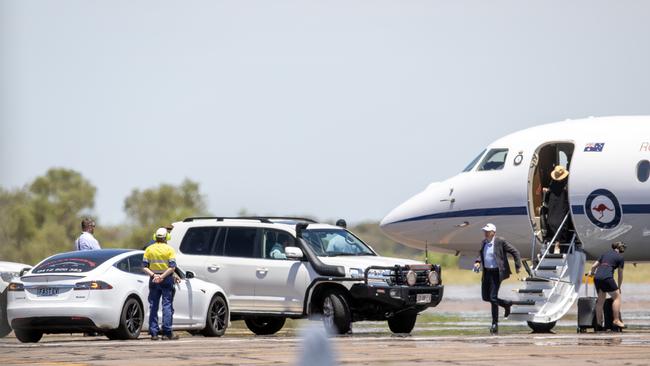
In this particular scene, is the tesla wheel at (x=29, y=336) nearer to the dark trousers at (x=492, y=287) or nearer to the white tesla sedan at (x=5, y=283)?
the white tesla sedan at (x=5, y=283)

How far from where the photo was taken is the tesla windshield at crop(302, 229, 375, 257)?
2469cm

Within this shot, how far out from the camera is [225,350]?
18438 mm

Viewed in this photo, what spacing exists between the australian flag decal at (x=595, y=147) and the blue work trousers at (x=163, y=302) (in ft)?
32.2

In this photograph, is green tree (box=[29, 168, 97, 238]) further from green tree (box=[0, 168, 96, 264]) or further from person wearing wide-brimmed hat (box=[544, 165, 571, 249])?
person wearing wide-brimmed hat (box=[544, 165, 571, 249])

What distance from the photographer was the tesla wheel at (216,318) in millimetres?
23297

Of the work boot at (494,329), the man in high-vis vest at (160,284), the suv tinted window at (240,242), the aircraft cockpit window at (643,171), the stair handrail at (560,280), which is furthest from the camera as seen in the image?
the aircraft cockpit window at (643,171)

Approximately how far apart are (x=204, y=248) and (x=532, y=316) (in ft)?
20.0

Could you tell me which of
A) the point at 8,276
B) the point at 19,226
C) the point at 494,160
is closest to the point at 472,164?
the point at 494,160

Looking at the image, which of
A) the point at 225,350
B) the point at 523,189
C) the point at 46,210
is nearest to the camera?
the point at 225,350

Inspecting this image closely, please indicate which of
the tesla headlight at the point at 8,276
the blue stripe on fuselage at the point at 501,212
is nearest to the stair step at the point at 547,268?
the blue stripe on fuselage at the point at 501,212

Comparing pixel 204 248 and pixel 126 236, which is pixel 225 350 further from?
pixel 126 236

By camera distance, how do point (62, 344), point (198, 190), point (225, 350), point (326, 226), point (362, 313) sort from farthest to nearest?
point (198, 190) < point (326, 226) < point (362, 313) < point (62, 344) < point (225, 350)

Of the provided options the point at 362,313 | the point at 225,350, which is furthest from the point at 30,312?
the point at 362,313

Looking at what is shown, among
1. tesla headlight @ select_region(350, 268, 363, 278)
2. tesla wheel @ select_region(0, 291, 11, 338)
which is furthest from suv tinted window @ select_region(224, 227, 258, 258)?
tesla wheel @ select_region(0, 291, 11, 338)
